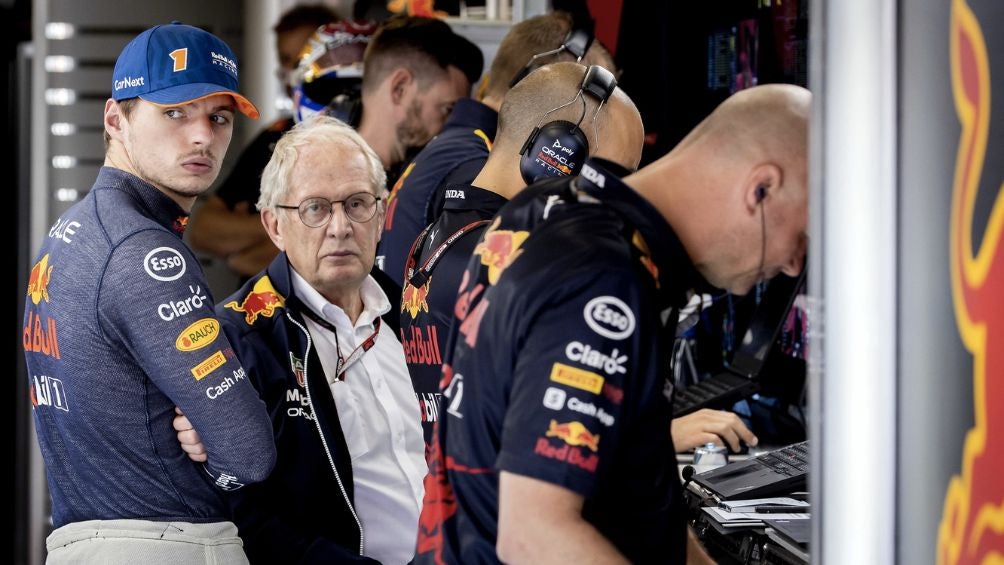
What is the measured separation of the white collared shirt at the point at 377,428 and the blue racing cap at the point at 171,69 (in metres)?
0.53

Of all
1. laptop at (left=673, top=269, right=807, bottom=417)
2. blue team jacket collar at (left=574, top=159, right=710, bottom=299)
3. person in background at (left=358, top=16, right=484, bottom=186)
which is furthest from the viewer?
person in background at (left=358, top=16, right=484, bottom=186)

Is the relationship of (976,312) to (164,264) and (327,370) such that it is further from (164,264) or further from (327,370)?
(327,370)

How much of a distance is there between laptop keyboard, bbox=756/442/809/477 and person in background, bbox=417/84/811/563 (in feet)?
2.32

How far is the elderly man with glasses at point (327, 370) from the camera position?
88.8 inches

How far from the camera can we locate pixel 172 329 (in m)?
1.81

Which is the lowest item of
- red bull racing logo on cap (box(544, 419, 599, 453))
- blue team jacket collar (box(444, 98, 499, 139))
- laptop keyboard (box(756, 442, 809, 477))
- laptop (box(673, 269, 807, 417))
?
laptop keyboard (box(756, 442, 809, 477))

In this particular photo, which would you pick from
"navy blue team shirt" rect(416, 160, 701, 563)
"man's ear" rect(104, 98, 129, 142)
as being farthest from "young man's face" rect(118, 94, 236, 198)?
"navy blue team shirt" rect(416, 160, 701, 563)

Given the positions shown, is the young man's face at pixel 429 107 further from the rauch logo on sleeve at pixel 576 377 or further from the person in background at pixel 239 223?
the rauch logo on sleeve at pixel 576 377

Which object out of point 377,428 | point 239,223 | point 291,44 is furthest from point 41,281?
point 291,44

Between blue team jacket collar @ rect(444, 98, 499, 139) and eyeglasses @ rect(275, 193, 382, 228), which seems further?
blue team jacket collar @ rect(444, 98, 499, 139)

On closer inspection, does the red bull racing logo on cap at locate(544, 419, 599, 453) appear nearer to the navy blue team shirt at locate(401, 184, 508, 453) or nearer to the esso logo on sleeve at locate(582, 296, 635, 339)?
the esso logo on sleeve at locate(582, 296, 635, 339)

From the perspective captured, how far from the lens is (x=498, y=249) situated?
1419 millimetres

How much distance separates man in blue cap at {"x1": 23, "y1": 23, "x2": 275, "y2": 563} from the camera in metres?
1.82

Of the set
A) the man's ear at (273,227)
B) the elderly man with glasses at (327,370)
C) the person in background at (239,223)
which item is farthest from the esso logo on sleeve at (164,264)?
the person in background at (239,223)
